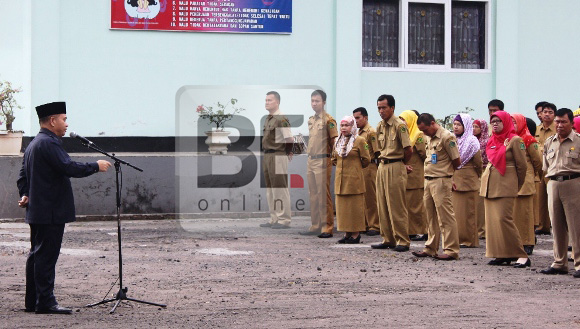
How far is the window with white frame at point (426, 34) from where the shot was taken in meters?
18.3

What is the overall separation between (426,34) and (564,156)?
8.40 meters

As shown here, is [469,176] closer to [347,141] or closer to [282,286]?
[347,141]

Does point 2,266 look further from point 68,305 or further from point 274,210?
point 274,210

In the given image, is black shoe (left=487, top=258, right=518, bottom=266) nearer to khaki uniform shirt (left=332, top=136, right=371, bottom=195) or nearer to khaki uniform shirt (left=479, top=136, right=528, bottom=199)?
khaki uniform shirt (left=479, top=136, right=528, bottom=199)

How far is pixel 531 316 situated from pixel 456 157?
3996 mm

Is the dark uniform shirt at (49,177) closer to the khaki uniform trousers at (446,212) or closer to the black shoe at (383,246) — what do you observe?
the khaki uniform trousers at (446,212)

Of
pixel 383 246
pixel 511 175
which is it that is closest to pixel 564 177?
pixel 511 175

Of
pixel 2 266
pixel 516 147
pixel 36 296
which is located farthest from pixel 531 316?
pixel 2 266

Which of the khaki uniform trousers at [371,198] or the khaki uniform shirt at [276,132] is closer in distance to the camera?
the khaki uniform trousers at [371,198]

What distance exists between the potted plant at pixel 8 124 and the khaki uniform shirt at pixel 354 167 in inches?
237

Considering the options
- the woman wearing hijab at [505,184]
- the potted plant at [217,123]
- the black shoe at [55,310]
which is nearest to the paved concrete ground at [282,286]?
the black shoe at [55,310]

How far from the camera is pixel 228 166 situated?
17.0 meters

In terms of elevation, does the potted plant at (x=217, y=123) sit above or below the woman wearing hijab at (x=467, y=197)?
above

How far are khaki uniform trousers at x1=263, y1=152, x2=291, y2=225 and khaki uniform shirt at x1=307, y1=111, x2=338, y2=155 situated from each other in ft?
3.76
